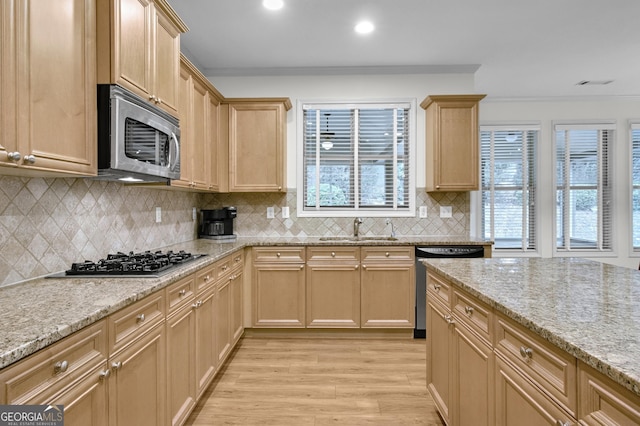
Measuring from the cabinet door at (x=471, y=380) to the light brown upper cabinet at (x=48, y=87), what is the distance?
185 centimetres

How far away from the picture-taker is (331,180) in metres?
4.33

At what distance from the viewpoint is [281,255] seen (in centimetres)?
364

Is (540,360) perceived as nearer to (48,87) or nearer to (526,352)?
(526,352)

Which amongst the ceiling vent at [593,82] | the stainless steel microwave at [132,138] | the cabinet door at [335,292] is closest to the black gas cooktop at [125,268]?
the stainless steel microwave at [132,138]

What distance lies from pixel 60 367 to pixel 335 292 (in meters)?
2.75

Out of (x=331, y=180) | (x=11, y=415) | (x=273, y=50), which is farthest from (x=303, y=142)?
(x=11, y=415)

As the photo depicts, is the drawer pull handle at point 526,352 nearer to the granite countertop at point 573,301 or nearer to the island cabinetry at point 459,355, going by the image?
the granite countertop at point 573,301

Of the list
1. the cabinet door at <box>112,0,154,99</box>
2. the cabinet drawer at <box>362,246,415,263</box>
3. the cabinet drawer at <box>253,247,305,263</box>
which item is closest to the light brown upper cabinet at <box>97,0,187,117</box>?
the cabinet door at <box>112,0,154,99</box>

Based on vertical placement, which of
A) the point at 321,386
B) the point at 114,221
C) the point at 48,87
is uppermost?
the point at 48,87

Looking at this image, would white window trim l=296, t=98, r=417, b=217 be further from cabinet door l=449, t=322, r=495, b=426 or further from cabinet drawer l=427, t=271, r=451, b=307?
cabinet door l=449, t=322, r=495, b=426

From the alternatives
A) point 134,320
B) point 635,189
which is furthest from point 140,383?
point 635,189

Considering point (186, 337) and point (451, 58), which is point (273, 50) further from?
point (186, 337)

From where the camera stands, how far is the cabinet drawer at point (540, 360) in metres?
0.96

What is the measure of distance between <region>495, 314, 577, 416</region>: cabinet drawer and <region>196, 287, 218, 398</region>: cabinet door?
5.55ft
